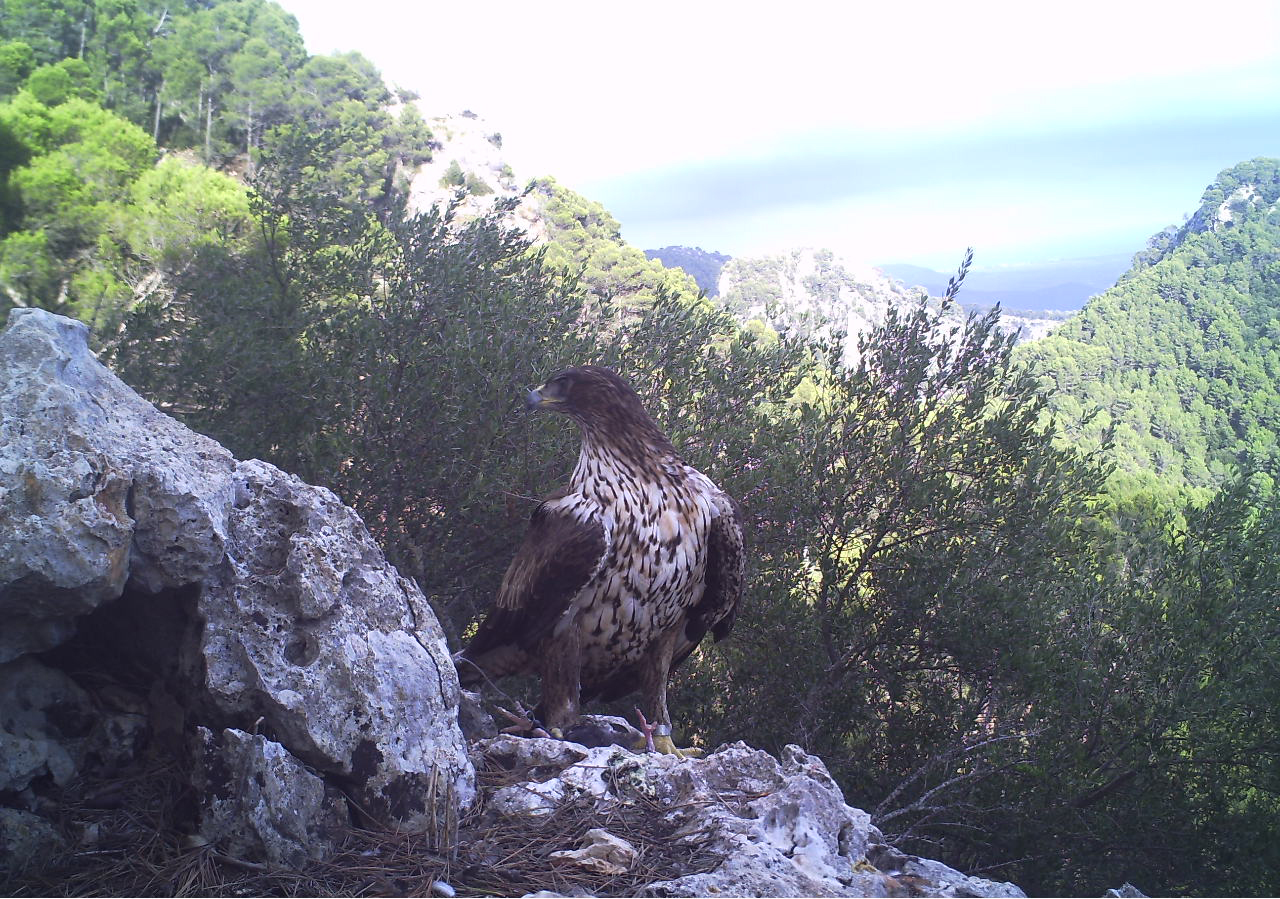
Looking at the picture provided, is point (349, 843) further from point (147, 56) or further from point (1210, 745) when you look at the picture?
point (147, 56)

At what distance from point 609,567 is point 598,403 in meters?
0.86

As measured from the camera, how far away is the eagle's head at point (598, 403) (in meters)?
4.52

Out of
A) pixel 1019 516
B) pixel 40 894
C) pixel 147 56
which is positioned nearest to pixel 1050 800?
pixel 1019 516

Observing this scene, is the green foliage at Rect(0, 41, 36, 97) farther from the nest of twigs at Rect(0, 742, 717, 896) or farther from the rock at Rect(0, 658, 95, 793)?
the nest of twigs at Rect(0, 742, 717, 896)

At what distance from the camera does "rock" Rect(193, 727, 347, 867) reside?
254 cm

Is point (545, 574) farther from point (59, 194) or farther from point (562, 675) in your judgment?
point (59, 194)

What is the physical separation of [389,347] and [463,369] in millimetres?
687

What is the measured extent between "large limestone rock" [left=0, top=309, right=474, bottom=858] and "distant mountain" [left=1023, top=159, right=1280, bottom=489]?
1737 cm

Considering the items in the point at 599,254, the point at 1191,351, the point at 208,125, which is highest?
the point at 208,125

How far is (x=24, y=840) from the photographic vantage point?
2506mm

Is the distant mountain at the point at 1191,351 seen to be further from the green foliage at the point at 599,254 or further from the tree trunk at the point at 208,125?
the tree trunk at the point at 208,125

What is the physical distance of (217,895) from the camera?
2428 mm

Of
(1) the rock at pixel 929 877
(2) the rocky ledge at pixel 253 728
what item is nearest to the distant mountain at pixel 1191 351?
(1) the rock at pixel 929 877

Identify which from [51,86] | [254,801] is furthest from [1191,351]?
[51,86]
